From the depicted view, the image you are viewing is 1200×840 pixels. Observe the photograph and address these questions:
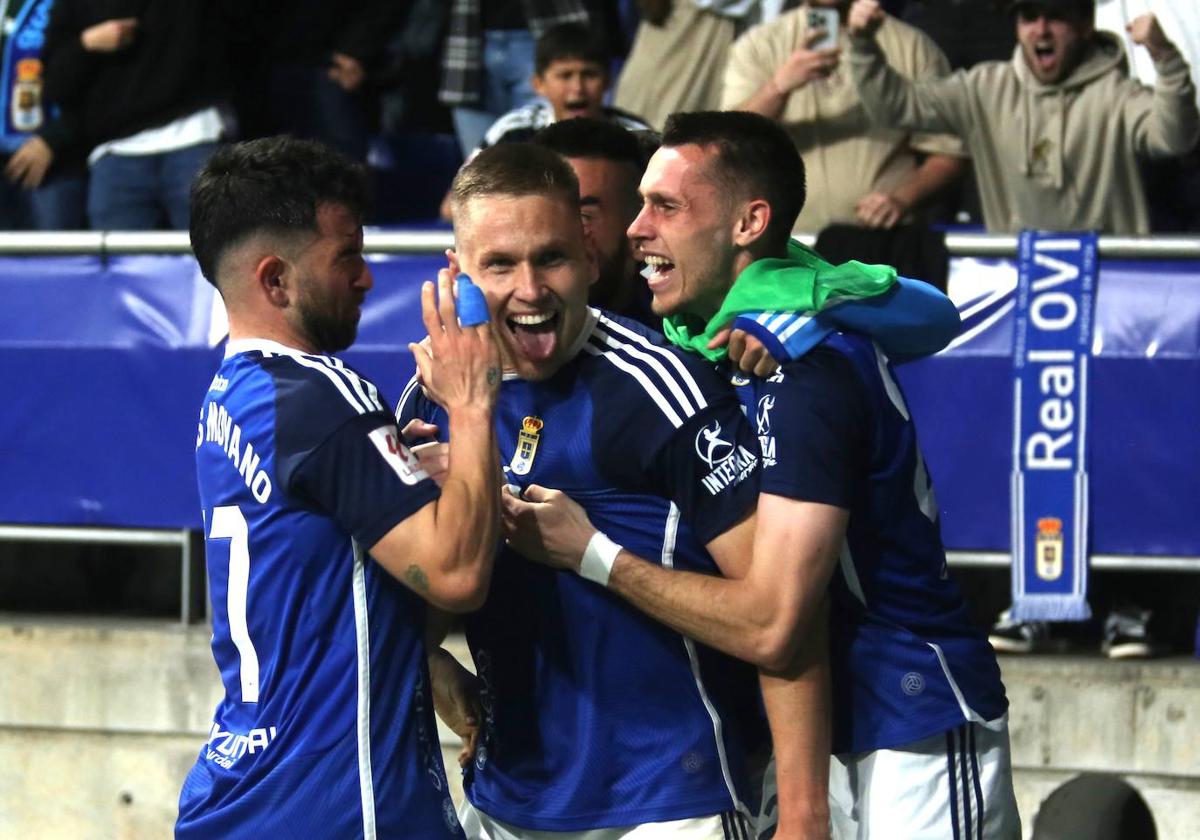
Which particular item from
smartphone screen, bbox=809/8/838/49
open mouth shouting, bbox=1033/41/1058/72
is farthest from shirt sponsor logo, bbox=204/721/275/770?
open mouth shouting, bbox=1033/41/1058/72

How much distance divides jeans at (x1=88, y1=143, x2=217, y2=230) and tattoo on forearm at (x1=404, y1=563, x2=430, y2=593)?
4.77 meters

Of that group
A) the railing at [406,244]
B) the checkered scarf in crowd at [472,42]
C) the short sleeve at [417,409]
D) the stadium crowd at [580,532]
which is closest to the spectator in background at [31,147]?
the railing at [406,244]

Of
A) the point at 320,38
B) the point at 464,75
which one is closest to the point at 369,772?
the point at 464,75

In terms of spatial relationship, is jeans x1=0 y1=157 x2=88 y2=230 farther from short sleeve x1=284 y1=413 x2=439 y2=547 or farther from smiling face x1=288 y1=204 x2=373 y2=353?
short sleeve x1=284 y1=413 x2=439 y2=547

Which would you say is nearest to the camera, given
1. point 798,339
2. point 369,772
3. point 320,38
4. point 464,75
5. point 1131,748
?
point 369,772

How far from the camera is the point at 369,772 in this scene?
314 cm

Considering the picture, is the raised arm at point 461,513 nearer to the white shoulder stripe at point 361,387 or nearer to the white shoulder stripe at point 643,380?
the white shoulder stripe at point 361,387

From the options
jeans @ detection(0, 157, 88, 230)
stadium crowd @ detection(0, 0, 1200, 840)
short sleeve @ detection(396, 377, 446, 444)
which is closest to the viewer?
stadium crowd @ detection(0, 0, 1200, 840)

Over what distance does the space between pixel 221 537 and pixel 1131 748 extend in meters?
3.56

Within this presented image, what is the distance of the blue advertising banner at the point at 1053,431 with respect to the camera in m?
5.87

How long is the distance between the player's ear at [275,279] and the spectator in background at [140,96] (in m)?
4.28

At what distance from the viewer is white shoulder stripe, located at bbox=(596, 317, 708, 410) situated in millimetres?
3322

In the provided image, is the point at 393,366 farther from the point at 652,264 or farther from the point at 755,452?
the point at 755,452

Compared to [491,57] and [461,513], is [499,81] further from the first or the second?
[461,513]
